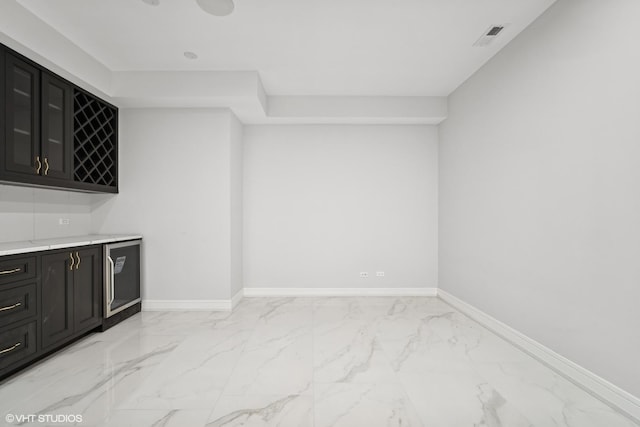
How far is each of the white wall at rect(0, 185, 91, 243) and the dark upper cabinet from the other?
371 mm

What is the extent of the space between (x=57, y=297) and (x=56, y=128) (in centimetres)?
157

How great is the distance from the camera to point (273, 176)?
447 cm

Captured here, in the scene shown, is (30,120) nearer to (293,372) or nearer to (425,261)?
(293,372)

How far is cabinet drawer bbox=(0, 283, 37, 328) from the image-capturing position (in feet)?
6.83

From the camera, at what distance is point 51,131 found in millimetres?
2771

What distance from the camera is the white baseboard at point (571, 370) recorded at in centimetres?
179

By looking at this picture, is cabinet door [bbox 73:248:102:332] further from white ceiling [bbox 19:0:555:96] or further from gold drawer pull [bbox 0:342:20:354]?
white ceiling [bbox 19:0:555:96]

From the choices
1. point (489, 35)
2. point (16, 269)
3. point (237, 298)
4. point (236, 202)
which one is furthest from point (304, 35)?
point (237, 298)

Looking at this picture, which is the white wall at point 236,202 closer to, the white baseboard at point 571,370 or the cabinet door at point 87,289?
the cabinet door at point 87,289

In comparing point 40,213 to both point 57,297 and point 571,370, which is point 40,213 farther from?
point 571,370

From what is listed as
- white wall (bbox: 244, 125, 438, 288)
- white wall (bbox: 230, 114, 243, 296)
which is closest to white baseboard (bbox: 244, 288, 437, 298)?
white wall (bbox: 244, 125, 438, 288)

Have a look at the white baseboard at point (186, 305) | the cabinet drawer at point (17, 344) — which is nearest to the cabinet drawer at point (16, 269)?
the cabinet drawer at point (17, 344)

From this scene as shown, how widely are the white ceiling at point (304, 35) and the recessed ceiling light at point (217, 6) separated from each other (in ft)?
0.20

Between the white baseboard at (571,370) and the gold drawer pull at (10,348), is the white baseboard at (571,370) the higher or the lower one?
the lower one
